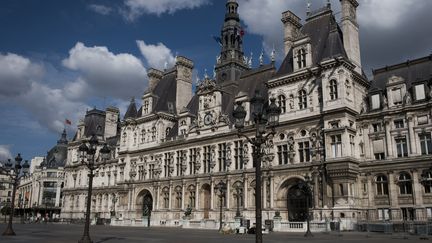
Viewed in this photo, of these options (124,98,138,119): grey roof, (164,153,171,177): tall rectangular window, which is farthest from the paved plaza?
(124,98,138,119): grey roof

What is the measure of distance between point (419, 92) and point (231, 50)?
97.0ft

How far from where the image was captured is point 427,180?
1421 inches

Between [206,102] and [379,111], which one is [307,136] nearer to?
[379,111]

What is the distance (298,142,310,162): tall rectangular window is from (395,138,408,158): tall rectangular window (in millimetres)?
8286

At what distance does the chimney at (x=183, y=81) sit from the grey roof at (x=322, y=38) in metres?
20.1

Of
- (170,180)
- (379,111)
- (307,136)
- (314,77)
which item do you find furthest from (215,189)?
(379,111)

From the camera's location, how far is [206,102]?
54812 millimetres

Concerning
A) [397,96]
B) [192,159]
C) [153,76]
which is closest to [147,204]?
[192,159]

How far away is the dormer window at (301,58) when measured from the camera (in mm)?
45250

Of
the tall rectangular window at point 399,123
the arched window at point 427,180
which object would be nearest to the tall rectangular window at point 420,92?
the tall rectangular window at point 399,123

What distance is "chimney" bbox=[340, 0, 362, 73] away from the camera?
1756 inches

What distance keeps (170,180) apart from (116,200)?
618 inches

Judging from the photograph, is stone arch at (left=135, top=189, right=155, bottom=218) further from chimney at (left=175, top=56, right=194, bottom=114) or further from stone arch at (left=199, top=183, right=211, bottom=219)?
chimney at (left=175, top=56, right=194, bottom=114)

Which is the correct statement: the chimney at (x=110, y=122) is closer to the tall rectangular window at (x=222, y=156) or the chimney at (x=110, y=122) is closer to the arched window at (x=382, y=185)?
the tall rectangular window at (x=222, y=156)
